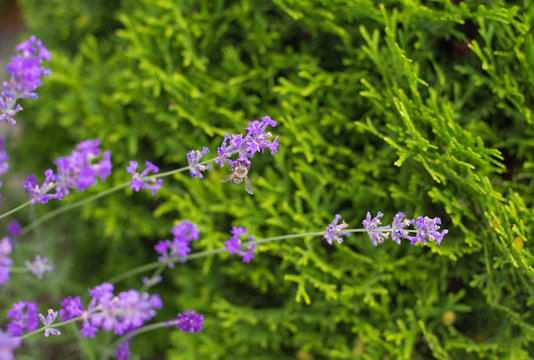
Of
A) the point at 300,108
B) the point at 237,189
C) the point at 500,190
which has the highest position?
the point at 300,108

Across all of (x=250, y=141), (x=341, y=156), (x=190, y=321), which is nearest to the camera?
(x=250, y=141)

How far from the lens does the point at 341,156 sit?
2.23 meters

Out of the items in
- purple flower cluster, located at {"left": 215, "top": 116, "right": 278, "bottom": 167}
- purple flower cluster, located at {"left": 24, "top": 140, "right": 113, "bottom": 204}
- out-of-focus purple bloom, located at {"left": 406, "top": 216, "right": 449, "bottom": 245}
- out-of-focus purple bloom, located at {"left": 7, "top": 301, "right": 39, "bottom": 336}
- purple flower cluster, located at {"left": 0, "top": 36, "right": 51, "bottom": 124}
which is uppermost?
purple flower cluster, located at {"left": 0, "top": 36, "right": 51, "bottom": 124}

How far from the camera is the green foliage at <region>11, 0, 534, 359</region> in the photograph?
72.3 inches

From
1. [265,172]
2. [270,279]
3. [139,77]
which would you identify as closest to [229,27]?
[139,77]

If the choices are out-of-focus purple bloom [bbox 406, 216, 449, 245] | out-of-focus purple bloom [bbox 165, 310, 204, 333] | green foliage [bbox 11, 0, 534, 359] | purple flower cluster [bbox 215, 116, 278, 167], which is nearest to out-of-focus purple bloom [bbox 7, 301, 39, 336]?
out-of-focus purple bloom [bbox 165, 310, 204, 333]

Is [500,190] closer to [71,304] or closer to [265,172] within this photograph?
[265,172]

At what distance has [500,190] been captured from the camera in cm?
193

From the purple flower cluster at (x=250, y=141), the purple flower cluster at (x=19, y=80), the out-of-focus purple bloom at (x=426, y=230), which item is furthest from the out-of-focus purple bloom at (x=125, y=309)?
the out-of-focus purple bloom at (x=426, y=230)

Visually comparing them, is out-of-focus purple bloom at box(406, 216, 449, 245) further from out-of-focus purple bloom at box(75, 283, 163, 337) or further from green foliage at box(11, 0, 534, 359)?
out-of-focus purple bloom at box(75, 283, 163, 337)

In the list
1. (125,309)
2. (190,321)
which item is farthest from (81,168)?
(190,321)

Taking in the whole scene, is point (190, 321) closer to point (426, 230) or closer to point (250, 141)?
point (250, 141)

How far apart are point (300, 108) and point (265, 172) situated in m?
0.39

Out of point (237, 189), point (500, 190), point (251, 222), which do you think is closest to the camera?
point (500, 190)
